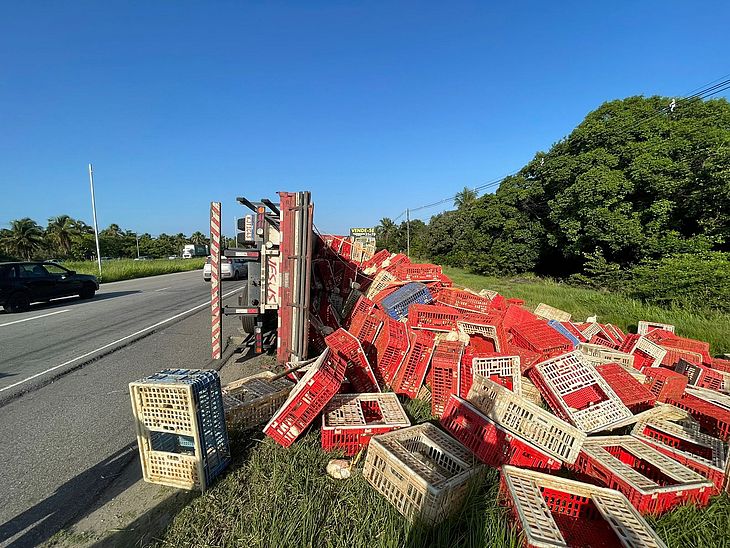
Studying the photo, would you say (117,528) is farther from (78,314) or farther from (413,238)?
(413,238)

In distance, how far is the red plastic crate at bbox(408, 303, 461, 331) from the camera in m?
5.14

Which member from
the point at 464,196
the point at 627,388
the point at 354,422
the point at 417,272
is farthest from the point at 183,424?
the point at 464,196

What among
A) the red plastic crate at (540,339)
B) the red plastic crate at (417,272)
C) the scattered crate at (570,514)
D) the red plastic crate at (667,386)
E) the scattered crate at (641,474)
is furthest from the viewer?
the red plastic crate at (417,272)

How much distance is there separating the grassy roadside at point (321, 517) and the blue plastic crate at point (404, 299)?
2906 mm

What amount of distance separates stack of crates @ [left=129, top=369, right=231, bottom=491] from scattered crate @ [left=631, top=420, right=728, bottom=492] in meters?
3.71

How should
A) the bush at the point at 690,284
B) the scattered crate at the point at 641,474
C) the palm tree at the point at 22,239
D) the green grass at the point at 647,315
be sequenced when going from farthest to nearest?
the palm tree at the point at 22,239 < the bush at the point at 690,284 < the green grass at the point at 647,315 < the scattered crate at the point at 641,474

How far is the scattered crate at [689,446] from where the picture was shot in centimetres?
263

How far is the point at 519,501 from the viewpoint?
7.04ft

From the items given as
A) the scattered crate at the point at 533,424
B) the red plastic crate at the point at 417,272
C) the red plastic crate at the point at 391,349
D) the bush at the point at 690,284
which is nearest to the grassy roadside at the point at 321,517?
the scattered crate at the point at 533,424

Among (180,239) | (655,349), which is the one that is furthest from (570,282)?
(180,239)

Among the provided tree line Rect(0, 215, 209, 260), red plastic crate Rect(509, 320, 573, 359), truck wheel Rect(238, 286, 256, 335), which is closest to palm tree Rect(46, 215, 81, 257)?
tree line Rect(0, 215, 209, 260)

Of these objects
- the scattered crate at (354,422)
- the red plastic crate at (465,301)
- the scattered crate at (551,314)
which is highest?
the red plastic crate at (465,301)

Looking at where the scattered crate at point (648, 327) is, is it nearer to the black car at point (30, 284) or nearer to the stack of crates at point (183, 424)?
the stack of crates at point (183, 424)

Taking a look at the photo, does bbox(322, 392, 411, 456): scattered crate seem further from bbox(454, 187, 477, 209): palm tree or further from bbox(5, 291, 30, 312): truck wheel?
bbox(454, 187, 477, 209): palm tree
